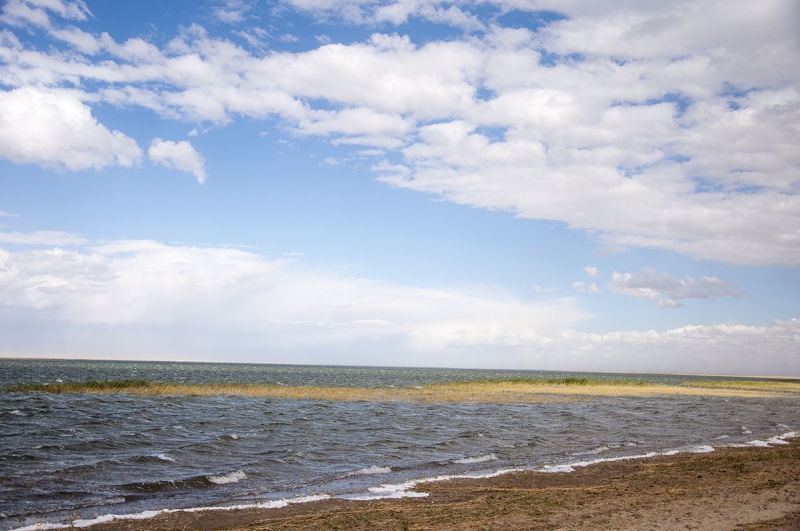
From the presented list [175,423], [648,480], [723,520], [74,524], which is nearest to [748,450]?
[648,480]

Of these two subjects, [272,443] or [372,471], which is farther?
[272,443]

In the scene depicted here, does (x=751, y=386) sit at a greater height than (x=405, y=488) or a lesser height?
lesser

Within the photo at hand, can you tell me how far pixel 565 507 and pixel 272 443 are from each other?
14.9 metres

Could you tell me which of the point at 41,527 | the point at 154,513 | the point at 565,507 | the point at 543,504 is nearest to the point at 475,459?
the point at 543,504

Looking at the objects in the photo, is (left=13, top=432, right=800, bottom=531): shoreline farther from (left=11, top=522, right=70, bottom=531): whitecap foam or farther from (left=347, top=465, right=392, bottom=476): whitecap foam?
(left=347, top=465, right=392, bottom=476): whitecap foam

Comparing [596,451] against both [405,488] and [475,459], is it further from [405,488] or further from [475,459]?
[405,488]

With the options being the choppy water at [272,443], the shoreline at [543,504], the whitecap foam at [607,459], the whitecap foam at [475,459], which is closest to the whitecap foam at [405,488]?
the shoreline at [543,504]

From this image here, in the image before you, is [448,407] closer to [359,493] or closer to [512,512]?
[359,493]

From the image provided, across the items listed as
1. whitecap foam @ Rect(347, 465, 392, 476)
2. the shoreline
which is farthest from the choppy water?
the shoreline

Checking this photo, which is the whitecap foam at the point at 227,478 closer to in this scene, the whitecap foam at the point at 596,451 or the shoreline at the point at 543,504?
the shoreline at the point at 543,504

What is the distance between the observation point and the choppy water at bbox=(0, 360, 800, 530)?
15914mm

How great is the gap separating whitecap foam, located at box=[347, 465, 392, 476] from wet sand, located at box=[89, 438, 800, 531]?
9.21 feet

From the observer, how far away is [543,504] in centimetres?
1351

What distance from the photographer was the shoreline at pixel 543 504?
11.7 meters
